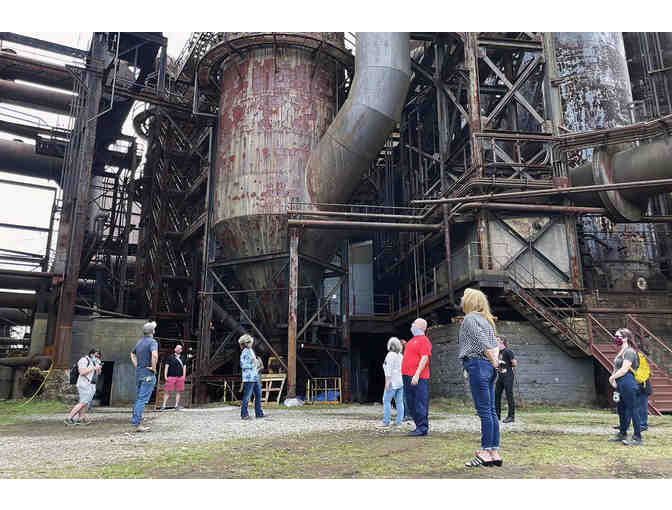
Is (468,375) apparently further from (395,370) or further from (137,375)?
(137,375)

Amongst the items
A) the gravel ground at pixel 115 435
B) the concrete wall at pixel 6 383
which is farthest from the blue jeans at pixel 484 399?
the concrete wall at pixel 6 383

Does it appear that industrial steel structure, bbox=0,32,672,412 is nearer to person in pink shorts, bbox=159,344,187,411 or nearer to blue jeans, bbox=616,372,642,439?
person in pink shorts, bbox=159,344,187,411

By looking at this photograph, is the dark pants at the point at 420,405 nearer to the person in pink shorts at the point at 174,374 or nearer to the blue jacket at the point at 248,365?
the blue jacket at the point at 248,365

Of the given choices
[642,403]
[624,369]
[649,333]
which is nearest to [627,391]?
[624,369]

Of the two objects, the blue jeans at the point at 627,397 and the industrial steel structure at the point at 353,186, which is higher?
the industrial steel structure at the point at 353,186

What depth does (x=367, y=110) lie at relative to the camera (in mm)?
17594

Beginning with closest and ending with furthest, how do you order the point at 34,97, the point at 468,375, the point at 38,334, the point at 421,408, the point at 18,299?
the point at 468,375 < the point at 421,408 < the point at 38,334 < the point at 18,299 < the point at 34,97

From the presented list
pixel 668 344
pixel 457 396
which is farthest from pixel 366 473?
pixel 668 344

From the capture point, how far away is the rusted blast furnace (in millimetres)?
19016

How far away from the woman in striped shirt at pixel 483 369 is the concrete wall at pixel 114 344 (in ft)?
54.7

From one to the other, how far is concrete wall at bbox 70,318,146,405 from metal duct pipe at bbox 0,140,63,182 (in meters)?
12.6

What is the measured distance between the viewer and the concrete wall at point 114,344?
18797 mm

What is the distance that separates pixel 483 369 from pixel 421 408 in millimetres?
2820

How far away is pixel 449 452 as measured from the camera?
566 cm
